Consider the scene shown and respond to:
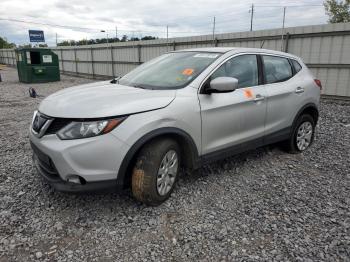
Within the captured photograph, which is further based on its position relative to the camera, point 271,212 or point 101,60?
point 101,60

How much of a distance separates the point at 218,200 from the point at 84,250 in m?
1.49

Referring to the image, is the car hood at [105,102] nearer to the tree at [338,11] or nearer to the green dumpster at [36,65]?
the green dumpster at [36,65]

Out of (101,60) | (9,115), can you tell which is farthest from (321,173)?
(101,60)

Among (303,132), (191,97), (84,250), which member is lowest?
(84,250)

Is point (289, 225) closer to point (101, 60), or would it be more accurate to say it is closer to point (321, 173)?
point (321, 173)

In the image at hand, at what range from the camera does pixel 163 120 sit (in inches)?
108

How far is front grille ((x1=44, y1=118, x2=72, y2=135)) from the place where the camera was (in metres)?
2.54

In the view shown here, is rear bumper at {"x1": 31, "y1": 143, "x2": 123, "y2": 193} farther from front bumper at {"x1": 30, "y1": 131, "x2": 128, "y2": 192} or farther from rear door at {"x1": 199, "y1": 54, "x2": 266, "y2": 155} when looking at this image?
rear door at {"x1": 199, "y1": 54, "x2": 266, "y2": 155}

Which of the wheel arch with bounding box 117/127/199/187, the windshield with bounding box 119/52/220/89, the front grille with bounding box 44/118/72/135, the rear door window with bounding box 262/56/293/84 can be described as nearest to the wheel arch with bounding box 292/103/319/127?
the rear door window with bounding box 262/56/293/84

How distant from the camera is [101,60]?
18516 mm

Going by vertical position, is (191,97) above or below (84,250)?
above

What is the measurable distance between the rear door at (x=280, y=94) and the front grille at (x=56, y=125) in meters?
2.58

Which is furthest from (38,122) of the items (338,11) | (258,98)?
(338,11)

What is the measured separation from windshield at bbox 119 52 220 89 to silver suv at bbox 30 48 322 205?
1cm
